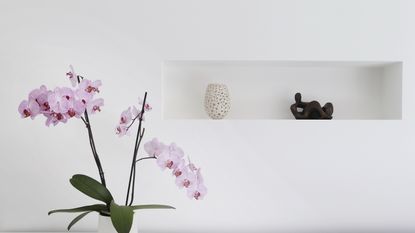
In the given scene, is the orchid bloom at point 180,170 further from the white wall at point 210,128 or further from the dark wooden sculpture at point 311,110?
the dark wooden sculpture at point 311,110

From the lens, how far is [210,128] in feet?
4.82

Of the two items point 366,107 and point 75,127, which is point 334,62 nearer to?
point 366,107

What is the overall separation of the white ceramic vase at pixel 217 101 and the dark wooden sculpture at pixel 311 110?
25 centimetres

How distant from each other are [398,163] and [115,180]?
0.99m

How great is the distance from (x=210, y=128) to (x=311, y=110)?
1.20 ft

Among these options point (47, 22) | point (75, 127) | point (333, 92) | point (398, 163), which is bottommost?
point (398, 163)

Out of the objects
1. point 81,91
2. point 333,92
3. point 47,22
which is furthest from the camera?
point 333,92

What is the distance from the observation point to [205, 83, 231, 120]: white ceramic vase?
1.47m

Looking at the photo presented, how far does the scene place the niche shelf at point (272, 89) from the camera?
1583 millimetres

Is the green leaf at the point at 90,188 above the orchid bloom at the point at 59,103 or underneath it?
underneath

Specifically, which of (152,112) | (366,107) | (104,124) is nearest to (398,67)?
(366,107)

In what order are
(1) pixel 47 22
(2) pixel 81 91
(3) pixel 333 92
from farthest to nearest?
(3) pixel 333 92 → (1) pixel 47 22 → (2) pixel 81 91

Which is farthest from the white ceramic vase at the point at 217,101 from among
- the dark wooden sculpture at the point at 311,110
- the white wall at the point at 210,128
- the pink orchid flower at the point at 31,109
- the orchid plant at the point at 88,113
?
the pink orchid flower at the point at 31,109

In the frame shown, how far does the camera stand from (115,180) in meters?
1.47
